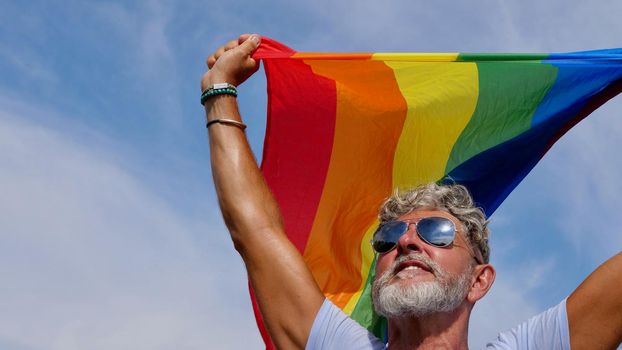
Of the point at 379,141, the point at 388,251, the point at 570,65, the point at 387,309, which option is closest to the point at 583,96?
the point at 570,65

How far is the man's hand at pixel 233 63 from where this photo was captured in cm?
416

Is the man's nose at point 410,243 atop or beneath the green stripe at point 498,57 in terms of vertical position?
beneath

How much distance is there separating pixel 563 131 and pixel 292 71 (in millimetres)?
1734

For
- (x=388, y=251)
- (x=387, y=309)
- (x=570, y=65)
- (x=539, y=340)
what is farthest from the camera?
(x=570, y=65)

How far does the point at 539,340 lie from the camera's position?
318 centimetres

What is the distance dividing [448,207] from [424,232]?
0.32 meters

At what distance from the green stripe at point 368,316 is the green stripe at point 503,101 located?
1.11 meters

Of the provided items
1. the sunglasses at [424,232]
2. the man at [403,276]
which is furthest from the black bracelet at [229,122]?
the sunglasses at [424,232]

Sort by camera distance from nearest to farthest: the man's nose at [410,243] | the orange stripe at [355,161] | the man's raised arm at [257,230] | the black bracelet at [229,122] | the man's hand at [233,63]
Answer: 1. the man's raised arm at [257,230]
2. the man's nose at [410,243]
3. the black bracelet at [229,122]
4. the man's hand at [233,63]
5. the orange stripe at [355,161]

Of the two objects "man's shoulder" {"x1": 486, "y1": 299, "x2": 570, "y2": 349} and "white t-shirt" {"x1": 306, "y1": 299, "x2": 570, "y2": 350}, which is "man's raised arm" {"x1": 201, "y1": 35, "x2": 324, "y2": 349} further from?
"man's shoulder" {"x1": 486, "y1": 299, "x2": 570, "y2": 349}

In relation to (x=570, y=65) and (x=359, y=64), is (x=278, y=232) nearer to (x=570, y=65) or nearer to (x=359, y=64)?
(x=359, y=64)

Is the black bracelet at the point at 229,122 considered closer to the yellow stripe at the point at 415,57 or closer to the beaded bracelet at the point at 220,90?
the beaded bracelet at the point at 220,90

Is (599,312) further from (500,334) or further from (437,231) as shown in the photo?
(437,231)

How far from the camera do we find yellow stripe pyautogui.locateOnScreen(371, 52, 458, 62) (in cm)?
468
